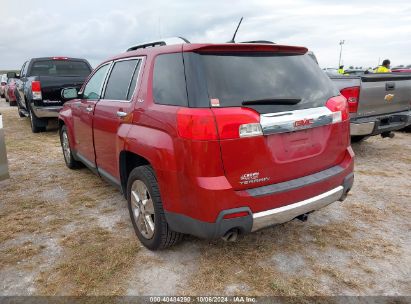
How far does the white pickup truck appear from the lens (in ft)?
18.4

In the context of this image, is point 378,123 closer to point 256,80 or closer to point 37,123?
point 256,80

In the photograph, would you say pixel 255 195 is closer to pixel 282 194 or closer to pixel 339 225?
pixel 282 194

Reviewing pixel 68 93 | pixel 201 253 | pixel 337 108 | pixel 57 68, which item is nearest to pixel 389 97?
pixel 337 108

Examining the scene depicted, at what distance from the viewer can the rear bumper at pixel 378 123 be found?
18.5ft

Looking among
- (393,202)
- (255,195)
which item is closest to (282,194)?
(255,195)

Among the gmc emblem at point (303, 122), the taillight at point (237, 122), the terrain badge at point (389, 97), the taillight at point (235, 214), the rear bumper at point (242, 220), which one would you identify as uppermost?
A: the taillight at point (237, 122)

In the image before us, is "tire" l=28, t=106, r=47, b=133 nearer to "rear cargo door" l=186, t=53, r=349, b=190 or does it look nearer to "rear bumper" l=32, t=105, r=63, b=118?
"rear bumper" l=32, t=105, r=63, b=118

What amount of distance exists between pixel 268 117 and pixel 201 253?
141 centimetres

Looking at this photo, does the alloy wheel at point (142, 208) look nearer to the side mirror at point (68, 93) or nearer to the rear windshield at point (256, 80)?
the rear windshield at point (256, 80)

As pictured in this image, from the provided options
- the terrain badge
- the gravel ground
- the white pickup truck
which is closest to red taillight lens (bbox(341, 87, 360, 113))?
the white pickup truck

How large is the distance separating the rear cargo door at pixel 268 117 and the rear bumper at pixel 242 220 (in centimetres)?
22

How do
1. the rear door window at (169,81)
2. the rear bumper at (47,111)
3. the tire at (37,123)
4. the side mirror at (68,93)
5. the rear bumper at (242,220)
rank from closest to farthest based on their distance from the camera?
the rear bumper at (242,220) → the rear door window at (169,81) → the side mirror at (68,93) → the rear bumper at (47,111) → the tire at (37,123)

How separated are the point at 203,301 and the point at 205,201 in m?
0.74

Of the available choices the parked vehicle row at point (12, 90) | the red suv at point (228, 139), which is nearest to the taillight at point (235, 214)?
the red suv at point (228, 139)
